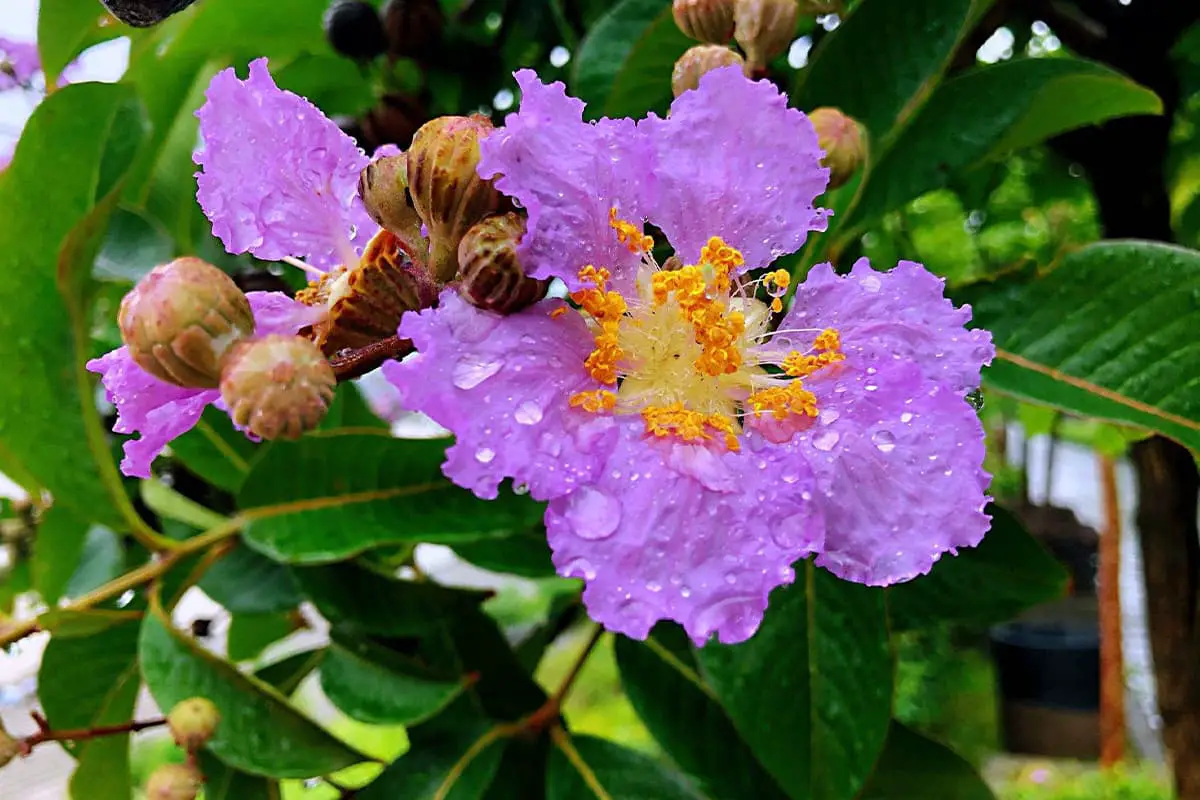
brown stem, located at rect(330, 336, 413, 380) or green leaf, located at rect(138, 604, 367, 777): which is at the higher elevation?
brown stem, located at rect(330, 336, 413, 380)

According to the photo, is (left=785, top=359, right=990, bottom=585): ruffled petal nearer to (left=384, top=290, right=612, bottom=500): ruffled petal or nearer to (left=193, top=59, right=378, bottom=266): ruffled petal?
(left=384, top=290, right=612, bottom=500): ruffled petal

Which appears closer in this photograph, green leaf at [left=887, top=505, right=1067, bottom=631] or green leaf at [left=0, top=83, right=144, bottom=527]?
green leaf at [left=0, top=83, right=144, bottom=527]

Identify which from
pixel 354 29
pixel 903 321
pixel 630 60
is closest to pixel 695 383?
pixel 903 321

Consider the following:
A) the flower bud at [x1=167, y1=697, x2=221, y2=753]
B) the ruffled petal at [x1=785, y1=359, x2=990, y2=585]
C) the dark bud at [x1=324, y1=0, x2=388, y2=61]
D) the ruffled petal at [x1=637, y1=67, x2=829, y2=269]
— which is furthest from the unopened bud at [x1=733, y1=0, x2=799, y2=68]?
the flower bud at [x1=167, y1=697, x2=221, y2=753]

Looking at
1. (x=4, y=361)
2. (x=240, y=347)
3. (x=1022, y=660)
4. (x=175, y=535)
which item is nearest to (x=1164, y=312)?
(x=240, y=347)

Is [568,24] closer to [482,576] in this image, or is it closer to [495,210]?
[495,210]

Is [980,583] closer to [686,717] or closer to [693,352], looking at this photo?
[686,717]

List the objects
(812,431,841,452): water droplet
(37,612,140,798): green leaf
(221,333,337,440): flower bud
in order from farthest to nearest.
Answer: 1. (37,612,140,798): green leaf
2. (812,431,841,452): water droplet
3. (221,333,337,440): flower bud
